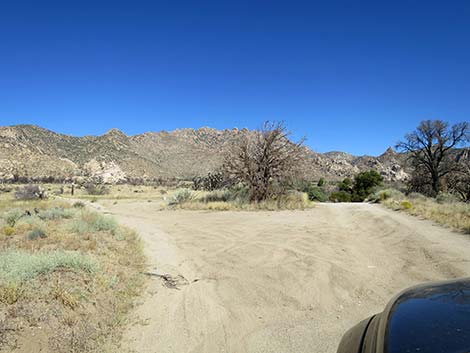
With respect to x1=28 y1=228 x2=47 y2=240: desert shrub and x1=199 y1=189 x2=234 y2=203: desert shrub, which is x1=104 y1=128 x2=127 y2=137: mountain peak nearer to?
x1=199 y1=189 x2=234 y2=203: desert shrub

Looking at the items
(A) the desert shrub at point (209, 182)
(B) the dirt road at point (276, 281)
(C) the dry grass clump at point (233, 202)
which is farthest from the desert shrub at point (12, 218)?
(A) the desert shrub at point (209, 182)

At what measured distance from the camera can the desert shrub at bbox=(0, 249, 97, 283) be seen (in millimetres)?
4852

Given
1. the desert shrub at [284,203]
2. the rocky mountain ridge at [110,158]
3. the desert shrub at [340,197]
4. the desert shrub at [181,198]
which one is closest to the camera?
the desert shrub at [284,203]

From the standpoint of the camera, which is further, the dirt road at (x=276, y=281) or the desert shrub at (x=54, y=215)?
the desert shrub at (x=54, y=215)

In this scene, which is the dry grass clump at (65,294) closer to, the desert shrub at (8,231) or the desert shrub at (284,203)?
the desert shrub at (8,231)

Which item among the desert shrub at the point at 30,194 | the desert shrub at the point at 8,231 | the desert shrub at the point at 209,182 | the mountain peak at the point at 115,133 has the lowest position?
the desert shrub at the point at 8,231

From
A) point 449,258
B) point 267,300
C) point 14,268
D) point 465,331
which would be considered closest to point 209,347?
point 267,300

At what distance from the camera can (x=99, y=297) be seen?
4.89 meters

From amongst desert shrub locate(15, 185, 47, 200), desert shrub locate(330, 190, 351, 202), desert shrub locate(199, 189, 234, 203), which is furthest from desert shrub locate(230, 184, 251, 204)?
desert shrub locate(330, 190, 351, 202)

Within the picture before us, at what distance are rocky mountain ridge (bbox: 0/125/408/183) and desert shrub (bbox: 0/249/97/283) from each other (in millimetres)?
34377

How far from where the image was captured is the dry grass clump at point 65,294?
3745 mm

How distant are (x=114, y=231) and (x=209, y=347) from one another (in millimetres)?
7091

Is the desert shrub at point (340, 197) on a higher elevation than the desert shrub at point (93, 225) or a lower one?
higher

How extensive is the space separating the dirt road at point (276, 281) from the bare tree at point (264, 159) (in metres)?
8.17
